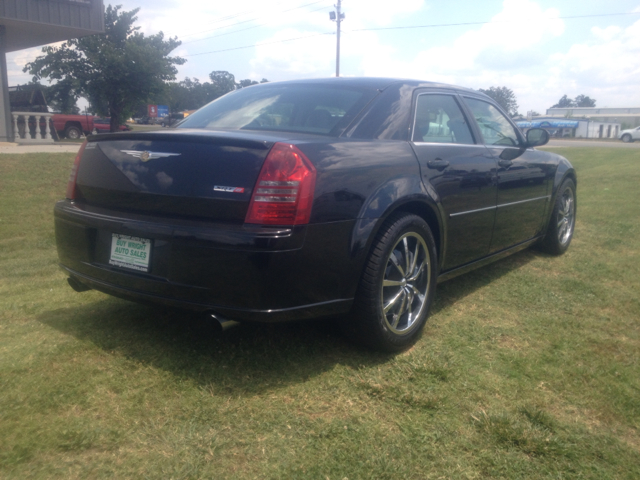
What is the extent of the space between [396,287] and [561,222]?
309 cm

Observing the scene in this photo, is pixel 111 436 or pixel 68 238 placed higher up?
pixel 68 238

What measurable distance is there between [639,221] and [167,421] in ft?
22.5

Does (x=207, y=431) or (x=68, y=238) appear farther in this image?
(x=68, y=238)

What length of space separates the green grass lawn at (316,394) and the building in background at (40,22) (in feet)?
46.0

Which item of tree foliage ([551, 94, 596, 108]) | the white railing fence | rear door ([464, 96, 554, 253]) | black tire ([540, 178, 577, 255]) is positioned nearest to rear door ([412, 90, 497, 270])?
rear door ([464, 96, 554, 253])

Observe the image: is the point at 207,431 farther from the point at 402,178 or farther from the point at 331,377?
the point at 402,178

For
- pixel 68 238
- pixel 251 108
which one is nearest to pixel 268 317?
pixel 68 238

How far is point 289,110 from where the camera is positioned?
3.38 meters

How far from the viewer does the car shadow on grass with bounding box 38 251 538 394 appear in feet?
9.03

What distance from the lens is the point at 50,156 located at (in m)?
9.25

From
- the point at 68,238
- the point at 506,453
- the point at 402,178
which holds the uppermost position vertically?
the point at 402,178

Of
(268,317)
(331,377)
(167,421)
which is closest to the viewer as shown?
(167,421)

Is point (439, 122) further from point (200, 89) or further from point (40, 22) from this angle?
point (200, 89)

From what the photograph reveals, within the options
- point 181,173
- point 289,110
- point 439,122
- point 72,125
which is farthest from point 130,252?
point 72,125
